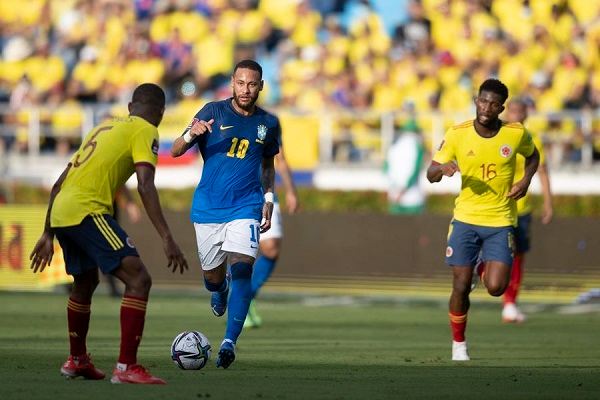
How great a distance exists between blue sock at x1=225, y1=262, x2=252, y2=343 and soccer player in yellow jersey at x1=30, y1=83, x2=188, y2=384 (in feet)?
5.82

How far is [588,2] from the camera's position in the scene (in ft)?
86.3

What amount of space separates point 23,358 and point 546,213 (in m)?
7.55

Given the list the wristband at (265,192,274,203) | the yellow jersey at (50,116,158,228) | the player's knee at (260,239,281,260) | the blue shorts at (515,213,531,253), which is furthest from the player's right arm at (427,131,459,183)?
the blue shorts at (515,213,531,253)

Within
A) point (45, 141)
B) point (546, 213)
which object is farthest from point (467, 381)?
point (45, 141)

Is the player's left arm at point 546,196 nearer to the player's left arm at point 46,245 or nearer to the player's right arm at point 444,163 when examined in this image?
the player's right arm at point 444,163

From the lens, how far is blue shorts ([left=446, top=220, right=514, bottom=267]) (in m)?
12.8

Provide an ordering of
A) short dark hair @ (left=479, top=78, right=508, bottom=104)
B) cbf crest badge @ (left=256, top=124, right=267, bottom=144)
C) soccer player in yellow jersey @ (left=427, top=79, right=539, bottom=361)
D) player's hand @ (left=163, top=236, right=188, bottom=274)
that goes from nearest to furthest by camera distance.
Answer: player's hand @ (left=163, top=236, right=188, bottom=274) < cbf crest badge @ (left=256, top=124, right=267, bottom=144) < short dark hair @ (left=479, top=78, right=508, bottom=104) < soccer player in yellow jersey @ (left=427, top=79, right=539, bottom=361)

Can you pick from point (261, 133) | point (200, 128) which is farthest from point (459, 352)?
point (200, 128)

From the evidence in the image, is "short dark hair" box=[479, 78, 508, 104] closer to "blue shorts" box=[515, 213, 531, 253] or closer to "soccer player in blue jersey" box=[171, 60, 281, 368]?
"soccer player in blue jersey" box=[171, 60, 281, 368]

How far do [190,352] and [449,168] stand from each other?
291 centimetres

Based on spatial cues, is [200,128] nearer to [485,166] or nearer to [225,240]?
[225,240]

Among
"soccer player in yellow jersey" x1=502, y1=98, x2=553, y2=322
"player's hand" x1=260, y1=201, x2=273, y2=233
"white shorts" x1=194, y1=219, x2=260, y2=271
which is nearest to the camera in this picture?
"white shorts" x1=194, y1=219, x2=260, y2=271

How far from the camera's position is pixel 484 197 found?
12938 millimetres

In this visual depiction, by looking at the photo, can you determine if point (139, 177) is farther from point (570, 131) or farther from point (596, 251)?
point (570, 131)
